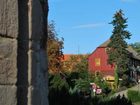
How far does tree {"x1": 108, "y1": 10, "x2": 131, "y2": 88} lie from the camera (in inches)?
3787

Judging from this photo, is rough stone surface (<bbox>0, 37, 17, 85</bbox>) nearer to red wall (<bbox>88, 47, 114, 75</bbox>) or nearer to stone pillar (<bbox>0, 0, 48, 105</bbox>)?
stone pillar (<bbox>0, 0, 48, 105</bbox>)

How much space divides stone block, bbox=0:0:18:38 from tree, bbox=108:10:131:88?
9172 centimetres

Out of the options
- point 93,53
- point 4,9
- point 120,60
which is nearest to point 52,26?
point 120,60

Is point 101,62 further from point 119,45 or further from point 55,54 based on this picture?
point 55,54

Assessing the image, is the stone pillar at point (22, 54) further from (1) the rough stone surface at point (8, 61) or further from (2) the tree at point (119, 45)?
(2) the tree at point (119, 45)

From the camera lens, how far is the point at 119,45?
95.8 meters

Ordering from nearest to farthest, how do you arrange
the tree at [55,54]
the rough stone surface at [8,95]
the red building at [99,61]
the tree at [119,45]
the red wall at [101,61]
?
the rough stone surface at [8,95]
the tree at [55,54]
the tree at [119,45]
the red wall at [101,61]
the red building at [99,61]

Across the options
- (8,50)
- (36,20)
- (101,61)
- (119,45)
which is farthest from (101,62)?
(8,50)

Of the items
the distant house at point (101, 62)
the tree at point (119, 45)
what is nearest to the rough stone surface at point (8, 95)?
the tree at point (119, 45)

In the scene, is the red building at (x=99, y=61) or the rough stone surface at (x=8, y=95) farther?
the red building at (x=99, y=61)

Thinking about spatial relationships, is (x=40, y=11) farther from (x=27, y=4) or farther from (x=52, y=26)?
(x=52, y=26)

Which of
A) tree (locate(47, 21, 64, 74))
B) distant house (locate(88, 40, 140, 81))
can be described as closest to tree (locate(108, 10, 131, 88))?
distant house (locate(88, 40, 140, 81))

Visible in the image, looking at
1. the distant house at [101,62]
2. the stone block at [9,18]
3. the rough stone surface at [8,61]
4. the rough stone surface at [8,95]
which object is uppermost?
the distant house at [101,62]

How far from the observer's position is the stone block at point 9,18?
158 inches
